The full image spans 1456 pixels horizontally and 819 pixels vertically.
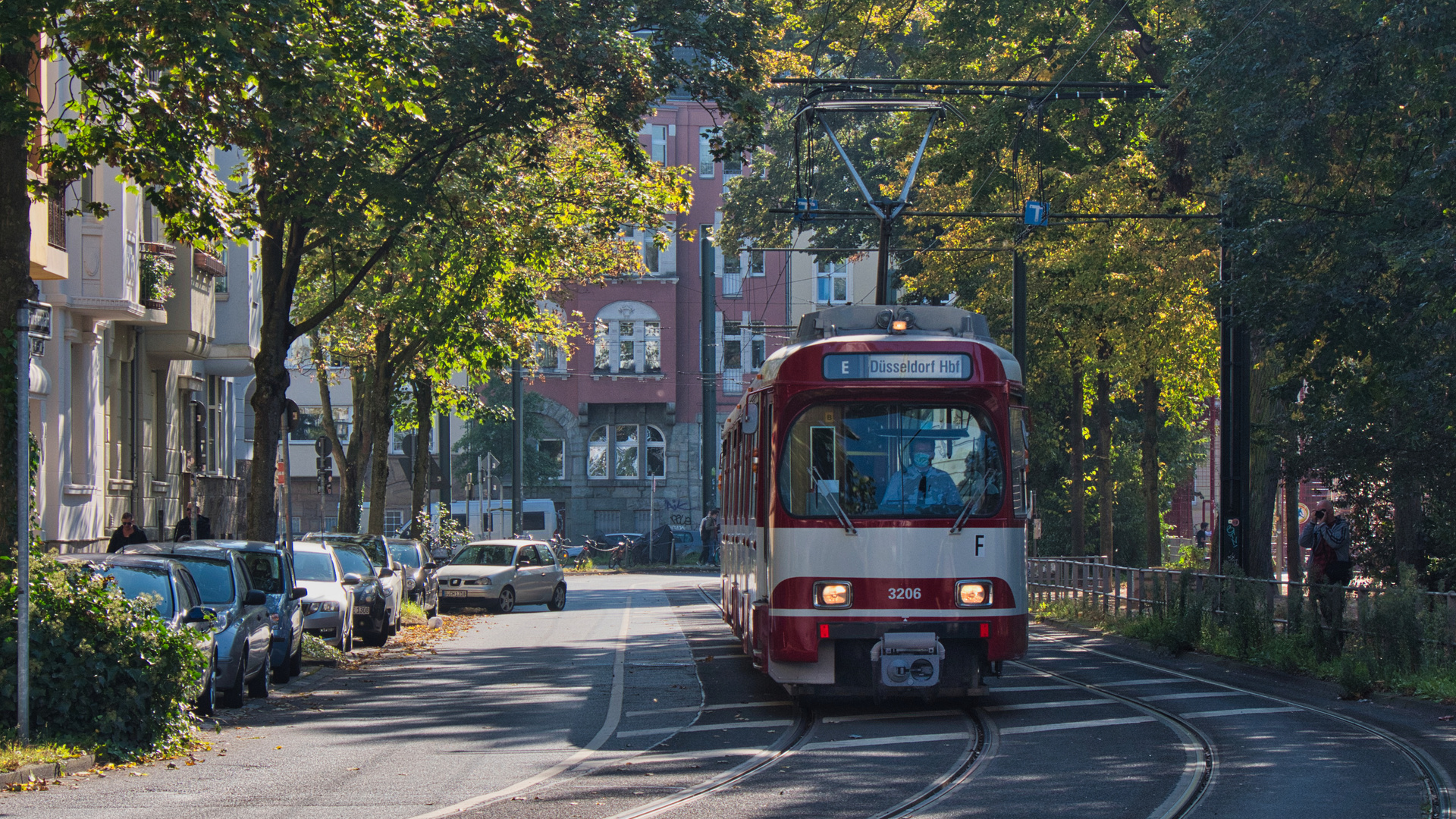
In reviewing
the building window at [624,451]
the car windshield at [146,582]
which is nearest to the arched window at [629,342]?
the building window at [624,451]

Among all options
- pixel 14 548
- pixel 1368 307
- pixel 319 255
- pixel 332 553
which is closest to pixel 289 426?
pixel 332 553

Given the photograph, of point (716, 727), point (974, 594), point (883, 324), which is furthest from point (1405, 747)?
point (883, 324)

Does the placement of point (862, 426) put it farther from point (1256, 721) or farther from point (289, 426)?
point (289, 426)

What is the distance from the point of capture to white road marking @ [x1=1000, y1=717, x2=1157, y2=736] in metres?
12.7

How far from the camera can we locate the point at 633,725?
44.5 feet

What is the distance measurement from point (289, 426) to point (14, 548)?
35.8 ft

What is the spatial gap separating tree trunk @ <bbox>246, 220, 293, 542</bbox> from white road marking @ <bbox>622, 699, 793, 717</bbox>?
28.2 feet

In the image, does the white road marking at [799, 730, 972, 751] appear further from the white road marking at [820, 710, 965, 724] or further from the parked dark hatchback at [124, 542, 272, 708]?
the parked dark hatchback at [124, 542, 272, 708]

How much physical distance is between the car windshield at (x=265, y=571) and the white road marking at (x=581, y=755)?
3.85 meters

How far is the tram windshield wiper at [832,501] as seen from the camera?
44.2 feet

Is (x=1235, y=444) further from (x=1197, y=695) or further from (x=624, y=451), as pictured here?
(x=624, y=451)

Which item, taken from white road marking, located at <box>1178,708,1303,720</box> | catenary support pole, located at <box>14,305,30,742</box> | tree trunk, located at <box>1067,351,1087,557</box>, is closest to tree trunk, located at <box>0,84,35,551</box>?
catenary support pole, located at <box>14,305,30,742</box>

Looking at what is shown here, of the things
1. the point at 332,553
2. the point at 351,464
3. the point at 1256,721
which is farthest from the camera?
the point at 351,464

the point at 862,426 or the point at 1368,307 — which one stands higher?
the point at 1368,307
